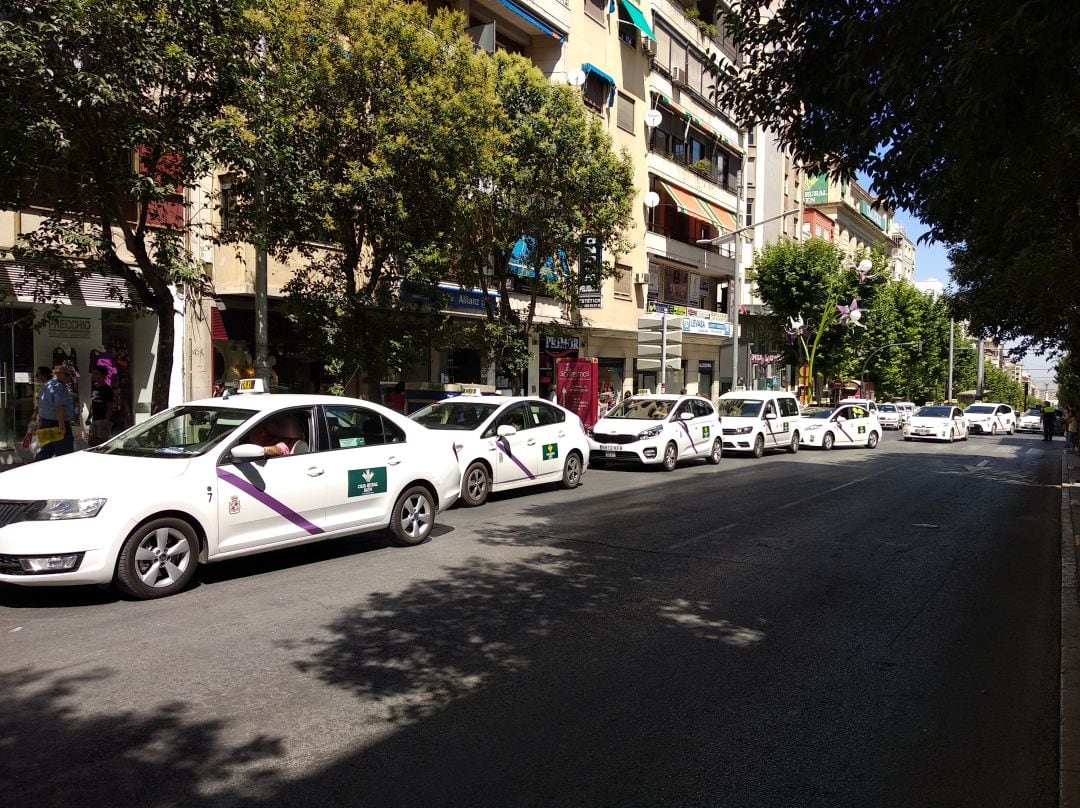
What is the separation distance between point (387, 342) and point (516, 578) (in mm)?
6921

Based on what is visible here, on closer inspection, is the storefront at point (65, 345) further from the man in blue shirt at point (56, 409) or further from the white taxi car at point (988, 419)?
the white taxi car at point (988, 419)

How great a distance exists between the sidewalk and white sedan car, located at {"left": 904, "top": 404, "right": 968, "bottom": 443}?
20.6 meters

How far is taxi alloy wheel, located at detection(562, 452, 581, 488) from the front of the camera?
13516 millimetres

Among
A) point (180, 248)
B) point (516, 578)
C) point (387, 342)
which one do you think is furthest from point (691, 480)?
point (180, 248)

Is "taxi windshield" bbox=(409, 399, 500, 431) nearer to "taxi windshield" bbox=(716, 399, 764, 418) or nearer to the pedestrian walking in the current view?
the pedestrian walking

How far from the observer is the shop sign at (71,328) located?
45.1ft

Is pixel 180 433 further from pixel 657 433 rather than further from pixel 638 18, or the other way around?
pixel 638 18

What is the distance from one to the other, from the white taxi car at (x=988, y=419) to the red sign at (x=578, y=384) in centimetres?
2442

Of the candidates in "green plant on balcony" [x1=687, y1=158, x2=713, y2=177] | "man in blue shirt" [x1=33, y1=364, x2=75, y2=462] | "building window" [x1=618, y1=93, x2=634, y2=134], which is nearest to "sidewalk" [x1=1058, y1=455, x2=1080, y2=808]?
"man in blue shirt" [x1=33, y1=364, x2=75, y2=462]

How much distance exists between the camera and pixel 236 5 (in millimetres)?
9688

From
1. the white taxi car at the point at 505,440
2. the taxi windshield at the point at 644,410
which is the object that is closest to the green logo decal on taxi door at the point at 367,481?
the white taxi car at the point at 505,440

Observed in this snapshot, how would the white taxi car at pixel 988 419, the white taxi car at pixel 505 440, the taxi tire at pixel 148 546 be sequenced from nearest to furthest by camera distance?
the taxi tire at pixel 148 546 → the white taxi car at pixel 505 440 → the white taxi car at pixel 988 419

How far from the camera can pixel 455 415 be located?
1228 centimetres

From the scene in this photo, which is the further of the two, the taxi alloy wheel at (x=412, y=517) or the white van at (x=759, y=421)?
the white van at (x=759, y=421)
